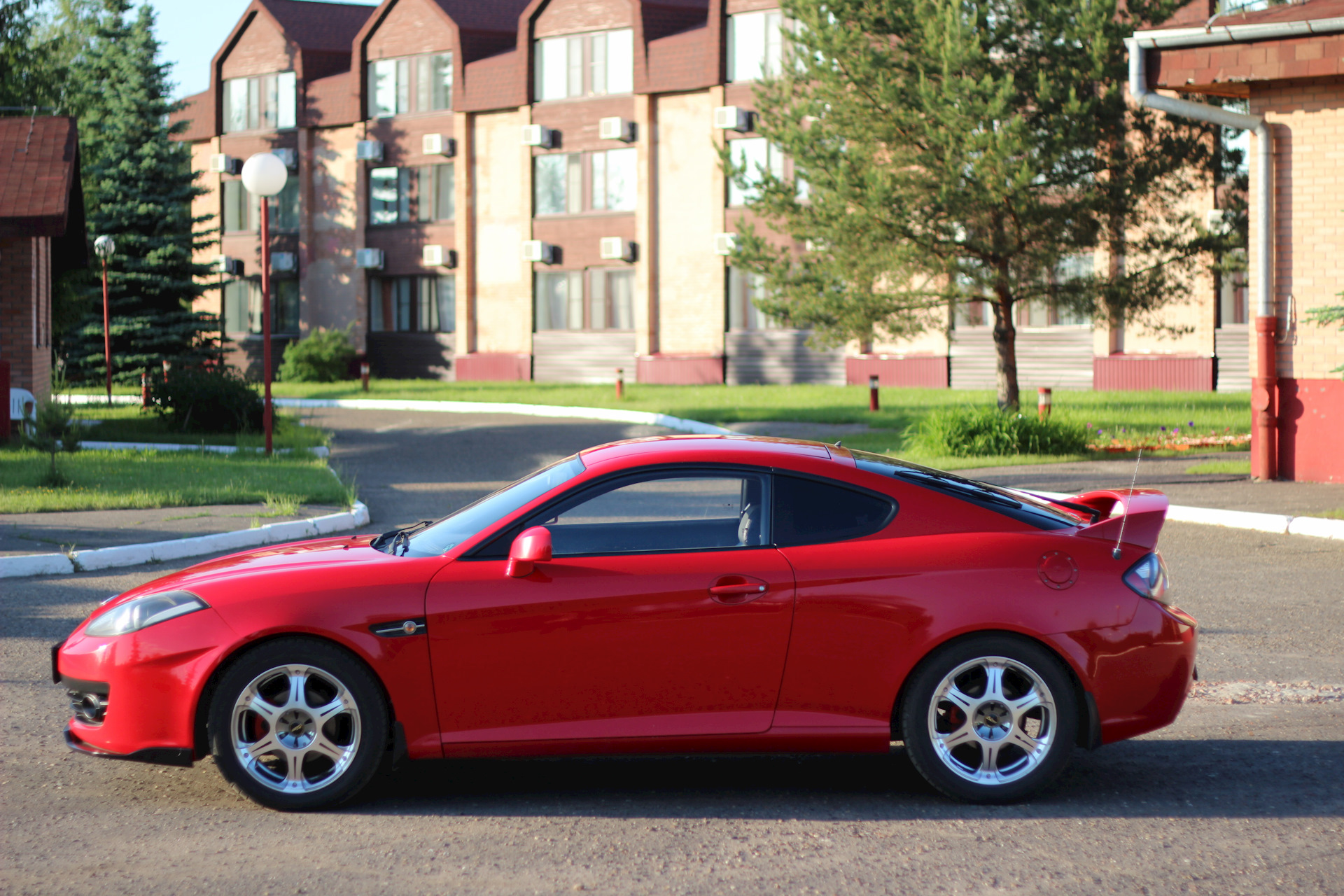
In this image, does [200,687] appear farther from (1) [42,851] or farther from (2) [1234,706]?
(2) [1234,706]

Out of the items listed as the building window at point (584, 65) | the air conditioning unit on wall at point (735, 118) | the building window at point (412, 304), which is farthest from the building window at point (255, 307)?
the air conditioning unit on wall at point (735, 118)

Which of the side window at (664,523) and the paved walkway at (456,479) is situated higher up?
the side window at (664,523)

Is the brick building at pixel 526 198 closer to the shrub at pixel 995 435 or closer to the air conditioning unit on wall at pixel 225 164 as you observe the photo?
the air conditioning unit on wall at pixel 225 164

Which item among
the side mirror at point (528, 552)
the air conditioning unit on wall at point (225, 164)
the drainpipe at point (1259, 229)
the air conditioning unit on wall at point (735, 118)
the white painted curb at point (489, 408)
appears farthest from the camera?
the air conditioning unit on wall at point (225, 164)

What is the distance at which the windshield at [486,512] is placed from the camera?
5.23 metres

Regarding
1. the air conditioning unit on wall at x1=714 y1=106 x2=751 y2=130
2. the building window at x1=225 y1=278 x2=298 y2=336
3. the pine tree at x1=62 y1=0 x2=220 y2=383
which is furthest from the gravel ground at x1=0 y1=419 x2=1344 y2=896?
the building window at x1=225 y1=278 x2=298 y2=336

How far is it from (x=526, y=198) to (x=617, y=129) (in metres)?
4.48

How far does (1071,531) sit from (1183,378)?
1203 inches

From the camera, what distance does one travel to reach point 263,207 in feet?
62.2

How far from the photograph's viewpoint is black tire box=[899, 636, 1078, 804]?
502cm

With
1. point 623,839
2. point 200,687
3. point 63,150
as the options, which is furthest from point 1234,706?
point 63,150

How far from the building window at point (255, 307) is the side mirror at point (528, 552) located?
45.9m

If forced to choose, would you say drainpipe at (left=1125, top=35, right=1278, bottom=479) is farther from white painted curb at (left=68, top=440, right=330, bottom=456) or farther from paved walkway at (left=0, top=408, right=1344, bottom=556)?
white painted curb at (left=68, top=440, right=330, bottom=456)

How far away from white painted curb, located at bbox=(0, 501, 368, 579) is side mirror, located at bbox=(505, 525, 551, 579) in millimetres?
6524
